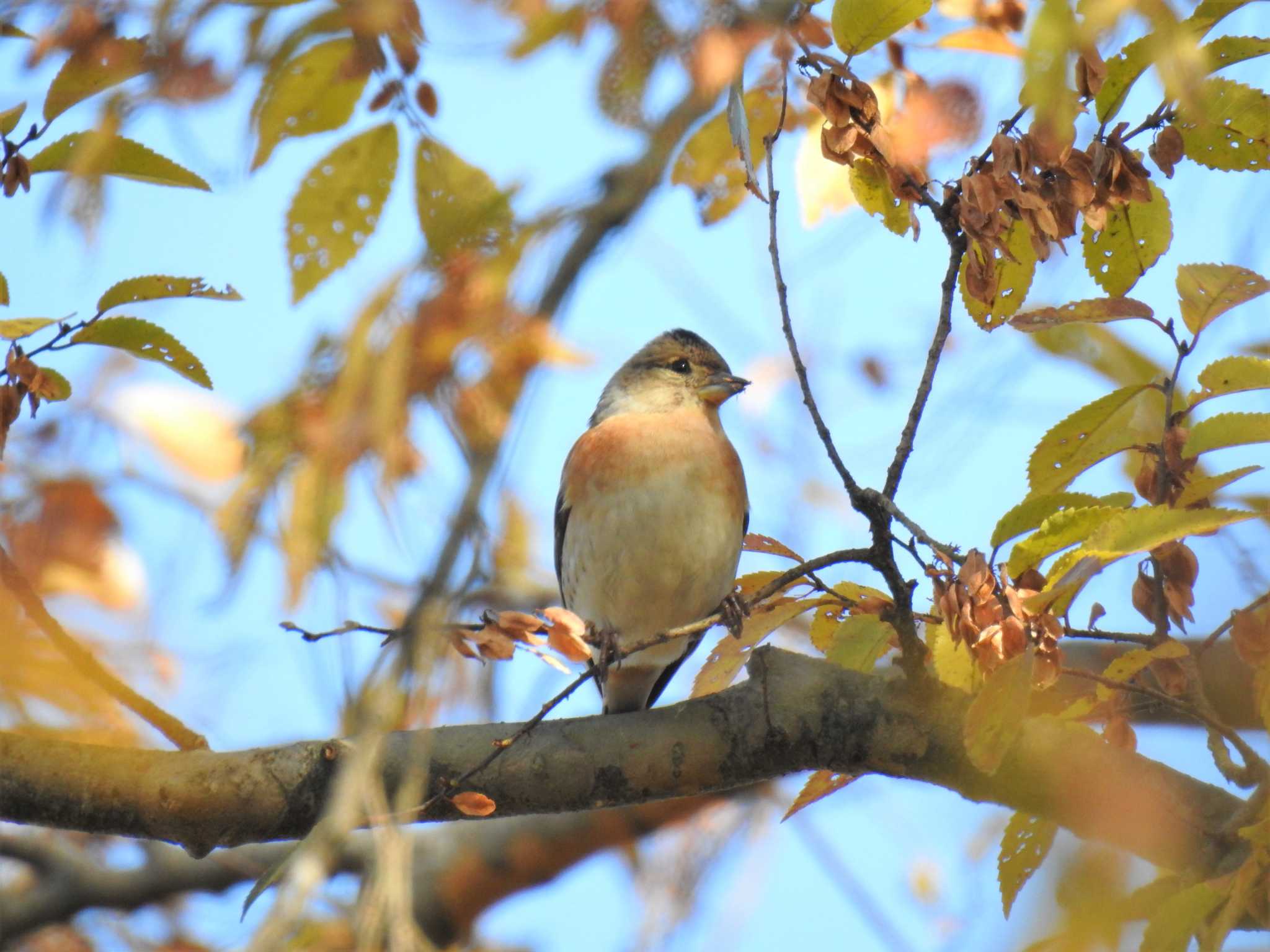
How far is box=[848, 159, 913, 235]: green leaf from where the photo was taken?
2.62m

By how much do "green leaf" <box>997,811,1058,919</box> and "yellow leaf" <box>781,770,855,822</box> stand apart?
416 millimetres

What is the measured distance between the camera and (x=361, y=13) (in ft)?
8.79

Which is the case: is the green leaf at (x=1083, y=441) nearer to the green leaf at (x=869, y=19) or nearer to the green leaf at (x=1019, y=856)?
the green leaf at (x=1019, y=856)

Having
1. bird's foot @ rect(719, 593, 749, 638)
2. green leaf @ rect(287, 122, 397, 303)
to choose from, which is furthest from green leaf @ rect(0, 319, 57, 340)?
bird's foot @ rect(719, 593, 749, 638)

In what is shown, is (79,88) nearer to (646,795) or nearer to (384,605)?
(646,795)

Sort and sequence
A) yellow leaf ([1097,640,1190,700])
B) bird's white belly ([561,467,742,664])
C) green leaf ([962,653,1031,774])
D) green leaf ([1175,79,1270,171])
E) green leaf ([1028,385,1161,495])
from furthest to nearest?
1. bird's white belly ([561,467,742,664])
2. green leaf ([1028,385,1161,495])
3. green leaf ([1175,79,1270,171])
4. yellow leaf ([1097,640,1190,700])
5. green leaf ([962,653,1031,774])

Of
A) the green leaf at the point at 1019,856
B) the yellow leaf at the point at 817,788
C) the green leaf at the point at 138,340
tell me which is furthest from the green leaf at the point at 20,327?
the green leaf at the point at 1019,856

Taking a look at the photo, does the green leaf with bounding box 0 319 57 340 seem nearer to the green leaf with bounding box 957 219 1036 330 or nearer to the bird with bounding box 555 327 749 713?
the green leaf with bounding box 957 219 1036 330

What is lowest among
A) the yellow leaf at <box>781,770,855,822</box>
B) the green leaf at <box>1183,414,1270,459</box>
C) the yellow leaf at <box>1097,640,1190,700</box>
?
the yellow leaf at <box>1097,640,1190,700</box>

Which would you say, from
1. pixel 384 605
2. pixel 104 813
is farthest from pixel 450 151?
pixel 384 605

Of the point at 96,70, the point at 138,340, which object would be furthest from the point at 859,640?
the point at 96,70

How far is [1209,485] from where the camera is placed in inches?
94.0

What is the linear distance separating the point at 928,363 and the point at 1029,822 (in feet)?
3.53

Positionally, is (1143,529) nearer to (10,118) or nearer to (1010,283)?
(1010,283)
